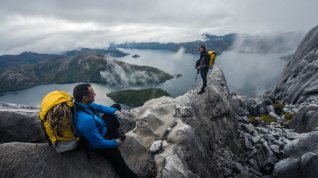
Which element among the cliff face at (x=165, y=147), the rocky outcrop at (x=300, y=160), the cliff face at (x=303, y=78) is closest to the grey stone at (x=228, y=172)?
the cliff face at (x=165, y=147)

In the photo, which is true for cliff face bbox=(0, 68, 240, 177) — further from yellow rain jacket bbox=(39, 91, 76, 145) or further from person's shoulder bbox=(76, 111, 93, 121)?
person's shoulder bbox=(76, 111, 93, 121)

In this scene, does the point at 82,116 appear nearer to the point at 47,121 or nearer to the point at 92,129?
the point at 92,129

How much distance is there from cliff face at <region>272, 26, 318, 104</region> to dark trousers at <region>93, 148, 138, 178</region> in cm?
4410

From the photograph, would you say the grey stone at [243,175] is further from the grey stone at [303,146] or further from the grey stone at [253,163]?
the grey stone at [303,146]

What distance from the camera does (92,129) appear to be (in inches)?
384

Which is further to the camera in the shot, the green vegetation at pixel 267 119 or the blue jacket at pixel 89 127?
the green vegetation at pixel 267 119

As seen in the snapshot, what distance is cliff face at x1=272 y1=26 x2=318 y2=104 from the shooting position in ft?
155

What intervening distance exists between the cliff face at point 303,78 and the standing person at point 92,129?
44.4 m

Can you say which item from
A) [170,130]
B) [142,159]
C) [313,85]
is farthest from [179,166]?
[313,85]

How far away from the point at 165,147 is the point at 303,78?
148ft

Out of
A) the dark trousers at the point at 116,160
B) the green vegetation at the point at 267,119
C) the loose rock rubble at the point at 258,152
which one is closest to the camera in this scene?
the dark trousers at the point at 116,160

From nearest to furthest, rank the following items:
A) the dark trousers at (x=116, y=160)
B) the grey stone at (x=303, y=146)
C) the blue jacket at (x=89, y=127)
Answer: the blue jacket at (x=89, y=127) < the dark trousers at (x=116, y=160) < the grey stone at (x=303, y=146)

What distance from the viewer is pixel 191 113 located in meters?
19.7

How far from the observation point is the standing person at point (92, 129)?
967cm
